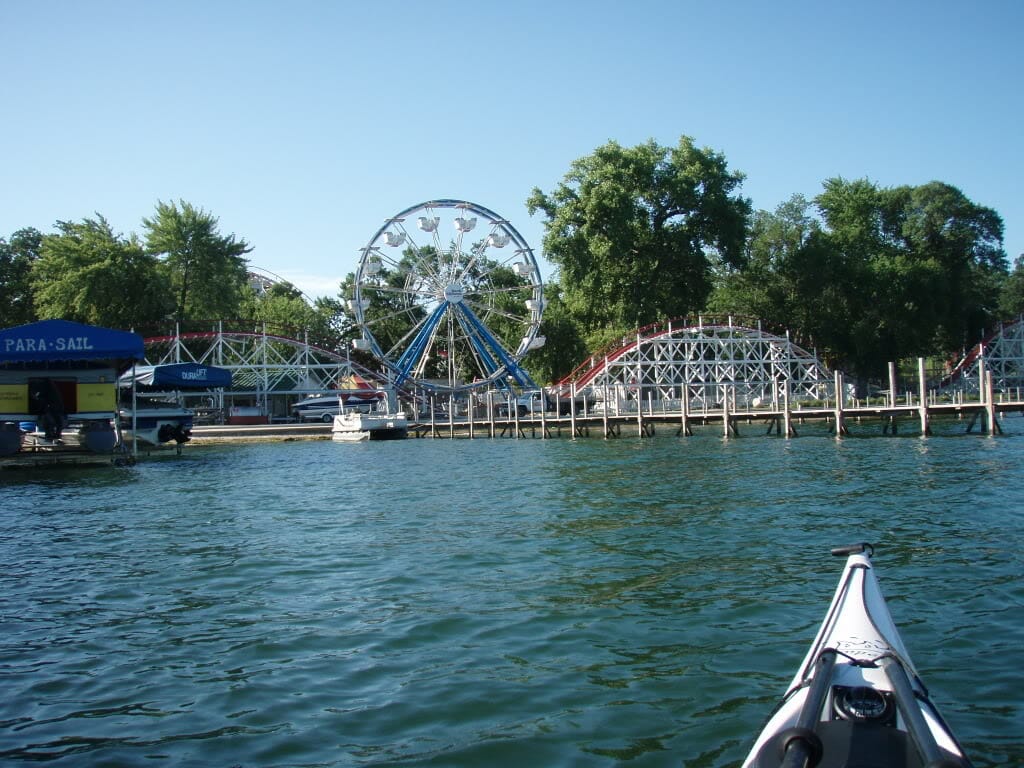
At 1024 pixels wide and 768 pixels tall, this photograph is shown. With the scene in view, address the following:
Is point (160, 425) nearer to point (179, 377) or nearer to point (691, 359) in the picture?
point (179, 377)

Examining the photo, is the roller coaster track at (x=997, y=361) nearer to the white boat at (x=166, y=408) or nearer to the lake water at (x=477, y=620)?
the lake water at (x=477, y=620)

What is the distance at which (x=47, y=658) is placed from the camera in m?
9.01

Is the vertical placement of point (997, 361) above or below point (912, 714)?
above

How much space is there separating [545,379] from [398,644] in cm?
6544

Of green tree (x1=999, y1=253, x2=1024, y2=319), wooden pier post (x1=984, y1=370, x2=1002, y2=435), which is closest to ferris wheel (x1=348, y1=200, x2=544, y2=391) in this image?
wooden pier post (x1=984, y1=370, x2=1002, y2=435)

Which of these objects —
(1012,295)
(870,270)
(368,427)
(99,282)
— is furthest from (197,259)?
(1012,295)

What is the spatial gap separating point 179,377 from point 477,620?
35.6 meters

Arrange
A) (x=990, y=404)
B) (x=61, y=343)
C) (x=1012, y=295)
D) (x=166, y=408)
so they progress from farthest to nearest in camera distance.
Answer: (x=1012, y=295)
(x=166, y=408)
(x=990, y=404)
(x=61, y=343)

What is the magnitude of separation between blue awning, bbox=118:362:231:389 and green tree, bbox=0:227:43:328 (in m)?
26.3

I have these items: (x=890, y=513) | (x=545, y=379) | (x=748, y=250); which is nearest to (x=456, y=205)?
(x=545, y=379)

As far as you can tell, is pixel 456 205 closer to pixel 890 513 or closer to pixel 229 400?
pixel 229 400

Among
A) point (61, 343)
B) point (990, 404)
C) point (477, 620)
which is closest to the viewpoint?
point (477, 620)

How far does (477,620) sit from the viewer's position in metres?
10.0

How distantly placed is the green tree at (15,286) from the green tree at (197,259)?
812cm
